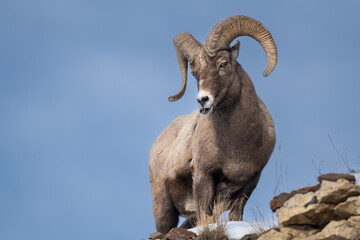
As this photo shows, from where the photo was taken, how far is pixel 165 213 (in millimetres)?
12234

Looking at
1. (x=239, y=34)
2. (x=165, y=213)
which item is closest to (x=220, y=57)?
(x=239, y=34)

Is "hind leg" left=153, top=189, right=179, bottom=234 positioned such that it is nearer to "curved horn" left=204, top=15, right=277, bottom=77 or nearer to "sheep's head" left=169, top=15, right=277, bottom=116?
"sheep's head" left=169, top=15, right=277, bottom=116

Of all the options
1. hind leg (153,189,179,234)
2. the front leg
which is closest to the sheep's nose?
the front leg

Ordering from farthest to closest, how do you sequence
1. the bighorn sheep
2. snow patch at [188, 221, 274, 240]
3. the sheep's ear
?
the sheep's ear → the bighorn sheep → snow patch at [188, 221, 274, 240]

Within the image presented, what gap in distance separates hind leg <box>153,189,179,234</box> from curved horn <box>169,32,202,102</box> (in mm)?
2182

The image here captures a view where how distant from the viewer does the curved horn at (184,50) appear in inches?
424

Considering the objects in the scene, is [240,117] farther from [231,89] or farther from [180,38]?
[180,38]

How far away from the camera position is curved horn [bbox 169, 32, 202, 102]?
35.3 ft

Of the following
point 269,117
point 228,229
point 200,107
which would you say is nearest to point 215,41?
point 200,107

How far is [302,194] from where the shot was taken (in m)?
6.88

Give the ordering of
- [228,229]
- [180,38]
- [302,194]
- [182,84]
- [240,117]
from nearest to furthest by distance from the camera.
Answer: [302,194] < [228,229] < [240,117] < [180,38] < [182,84]

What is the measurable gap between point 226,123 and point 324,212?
422 centimetres

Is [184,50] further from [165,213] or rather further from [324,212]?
[324,212]

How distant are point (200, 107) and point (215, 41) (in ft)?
4.36
